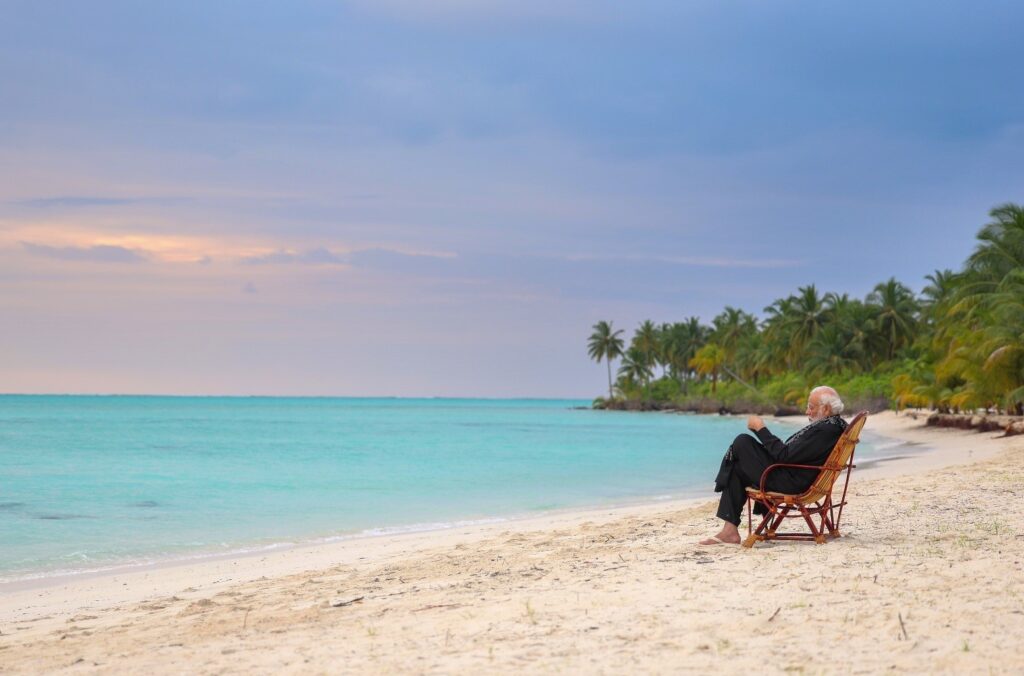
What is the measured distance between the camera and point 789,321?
7569 cm

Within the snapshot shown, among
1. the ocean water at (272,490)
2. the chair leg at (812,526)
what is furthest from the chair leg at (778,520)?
the ocean water at (272,490)

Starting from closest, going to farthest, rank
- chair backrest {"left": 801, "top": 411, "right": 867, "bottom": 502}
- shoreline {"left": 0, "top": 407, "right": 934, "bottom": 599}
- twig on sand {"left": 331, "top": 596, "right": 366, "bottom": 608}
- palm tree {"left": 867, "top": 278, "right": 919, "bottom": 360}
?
twig on sand {"left": 331, "top": 596, "right": 366, "bottom": 608}
chair backrest {"left": 801, "top": 411, "right": 867, "bottom": 502}
shoreline {"left": 0, "top": 407, "right": 934, "bottom": 599}
palm tree {"left": 867, "top": 278, "right": 919, "bottom": 360}

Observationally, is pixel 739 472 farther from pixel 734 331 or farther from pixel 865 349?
pixel 734 331

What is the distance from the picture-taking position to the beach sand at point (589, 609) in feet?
14.3

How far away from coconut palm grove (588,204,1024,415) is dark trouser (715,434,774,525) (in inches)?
1033

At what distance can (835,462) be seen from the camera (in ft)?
22.5

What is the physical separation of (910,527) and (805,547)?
1.52 metres

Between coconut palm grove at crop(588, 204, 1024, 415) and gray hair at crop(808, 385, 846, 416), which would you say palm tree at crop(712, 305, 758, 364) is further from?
gray hair at crop(808, 385, 846, 416)

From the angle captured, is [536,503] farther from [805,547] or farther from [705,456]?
[705,456]

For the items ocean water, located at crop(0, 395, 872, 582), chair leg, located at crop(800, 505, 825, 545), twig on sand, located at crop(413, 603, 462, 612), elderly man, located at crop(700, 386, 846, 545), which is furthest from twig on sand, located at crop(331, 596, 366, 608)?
ocean water, located at crop(0, 395, 872, 582)

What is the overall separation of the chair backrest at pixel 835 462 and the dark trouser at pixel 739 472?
0.36m

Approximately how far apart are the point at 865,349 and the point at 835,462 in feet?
218

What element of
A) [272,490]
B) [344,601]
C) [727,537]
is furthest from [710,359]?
[344,601]

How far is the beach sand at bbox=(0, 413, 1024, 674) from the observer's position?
14.3ft
